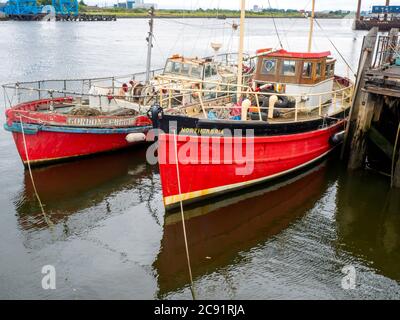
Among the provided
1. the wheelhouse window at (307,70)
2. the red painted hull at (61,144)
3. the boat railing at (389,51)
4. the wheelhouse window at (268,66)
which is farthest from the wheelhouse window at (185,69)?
the boat railing at (389,51)

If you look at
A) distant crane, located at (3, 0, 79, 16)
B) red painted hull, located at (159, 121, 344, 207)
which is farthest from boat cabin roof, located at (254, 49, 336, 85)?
distant crane, located at (3, 0, 79, 16)

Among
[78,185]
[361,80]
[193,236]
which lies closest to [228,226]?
[193,236]

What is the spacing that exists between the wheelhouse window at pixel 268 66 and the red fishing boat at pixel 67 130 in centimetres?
488

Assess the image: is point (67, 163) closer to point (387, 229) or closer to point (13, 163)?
point (13, 163)

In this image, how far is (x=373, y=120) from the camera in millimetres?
15516

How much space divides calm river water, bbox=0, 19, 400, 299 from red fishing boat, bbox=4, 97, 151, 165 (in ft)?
1.71

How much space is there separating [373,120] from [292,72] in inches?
133

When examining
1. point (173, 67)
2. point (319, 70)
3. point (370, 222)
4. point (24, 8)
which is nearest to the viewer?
A: point (370, 222)

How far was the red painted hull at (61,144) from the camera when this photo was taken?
15070mm

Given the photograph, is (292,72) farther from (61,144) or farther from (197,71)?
(61,144)

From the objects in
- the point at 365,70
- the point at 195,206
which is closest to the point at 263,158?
the point at 195,206

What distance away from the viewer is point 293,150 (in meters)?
14.7

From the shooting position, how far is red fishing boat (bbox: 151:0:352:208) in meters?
12.1
